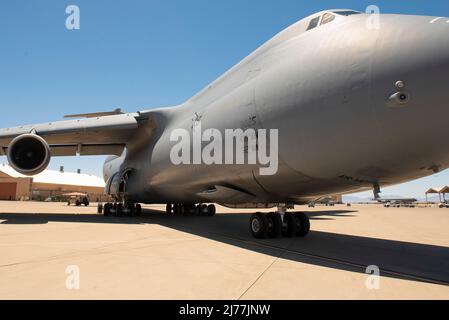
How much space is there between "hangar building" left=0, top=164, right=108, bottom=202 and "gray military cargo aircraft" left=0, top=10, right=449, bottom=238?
45475 millimetres

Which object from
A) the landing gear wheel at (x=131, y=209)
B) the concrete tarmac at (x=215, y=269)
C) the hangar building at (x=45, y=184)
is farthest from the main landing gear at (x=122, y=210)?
the hangar building at (x=45, y=184)

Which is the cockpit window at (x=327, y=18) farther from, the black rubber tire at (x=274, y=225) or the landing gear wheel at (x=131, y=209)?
the landing gear wheel at (x=131, y=209)

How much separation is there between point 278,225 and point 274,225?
0.11m

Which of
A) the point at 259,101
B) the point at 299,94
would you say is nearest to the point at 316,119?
the point at 299,94

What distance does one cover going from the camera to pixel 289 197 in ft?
25.8

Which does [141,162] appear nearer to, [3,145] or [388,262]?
[3,145]

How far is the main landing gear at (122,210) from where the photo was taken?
1594 cm

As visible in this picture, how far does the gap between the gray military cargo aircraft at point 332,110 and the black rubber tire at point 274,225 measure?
26mm

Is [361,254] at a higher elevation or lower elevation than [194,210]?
lower

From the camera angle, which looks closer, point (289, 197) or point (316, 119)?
point (316, 119)

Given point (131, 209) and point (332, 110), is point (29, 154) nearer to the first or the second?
point (131, 209)

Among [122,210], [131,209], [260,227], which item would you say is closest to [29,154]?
[122,210]

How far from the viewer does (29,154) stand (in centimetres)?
1204
